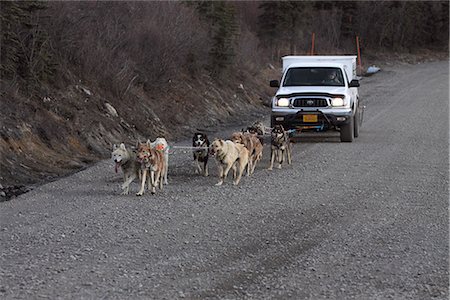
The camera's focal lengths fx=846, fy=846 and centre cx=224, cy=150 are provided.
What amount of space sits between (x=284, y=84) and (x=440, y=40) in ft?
157

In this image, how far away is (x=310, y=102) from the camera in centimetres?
1972

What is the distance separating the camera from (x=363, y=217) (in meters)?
11.3

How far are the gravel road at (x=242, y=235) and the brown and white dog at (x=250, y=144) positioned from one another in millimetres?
312

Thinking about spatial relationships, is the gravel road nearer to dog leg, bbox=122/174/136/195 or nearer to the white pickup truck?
dog leg, bbox=122/174/136/195

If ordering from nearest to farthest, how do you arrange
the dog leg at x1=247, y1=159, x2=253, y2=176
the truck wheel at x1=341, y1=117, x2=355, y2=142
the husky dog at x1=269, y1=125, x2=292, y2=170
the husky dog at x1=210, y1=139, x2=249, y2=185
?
1. the husky dog at x1=210, y1=139, x2=249, y2=185
2. the dog leg at x1=247, y1=159, x2=253, y2=176
3. the husky dog at x1=269, y1=125, x2=292, y2=170
4. the truck wheel at x1=341, y1=117, x2=355, y2=142

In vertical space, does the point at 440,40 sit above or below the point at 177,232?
below

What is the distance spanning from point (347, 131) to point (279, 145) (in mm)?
4456

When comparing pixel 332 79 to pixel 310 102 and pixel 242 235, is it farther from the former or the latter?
pixel 242 235

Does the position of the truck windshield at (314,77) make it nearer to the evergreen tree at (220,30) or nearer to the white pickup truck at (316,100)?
the white pickup truck at (316,100)

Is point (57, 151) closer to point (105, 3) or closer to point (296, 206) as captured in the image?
point (296, 206)

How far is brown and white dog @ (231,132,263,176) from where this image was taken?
14.6 m

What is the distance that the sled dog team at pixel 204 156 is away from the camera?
12750 mm

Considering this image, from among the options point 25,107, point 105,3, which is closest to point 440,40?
point 105,3

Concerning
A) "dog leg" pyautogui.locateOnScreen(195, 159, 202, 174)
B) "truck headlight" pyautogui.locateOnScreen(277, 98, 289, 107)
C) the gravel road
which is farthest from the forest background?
"truck headlight" pyautogui.locateOnScreen(277, 98, 289, 107)
